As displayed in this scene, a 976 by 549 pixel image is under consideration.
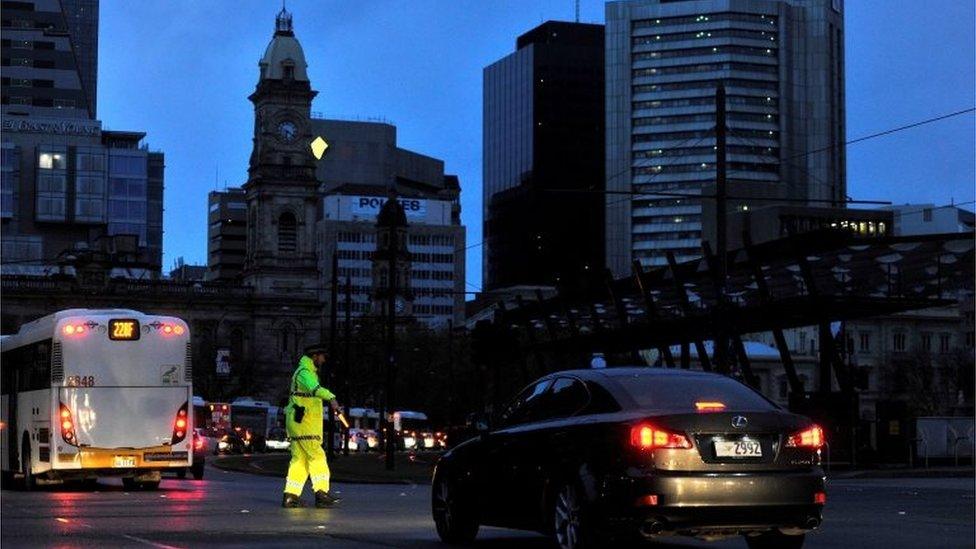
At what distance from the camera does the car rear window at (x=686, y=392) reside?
45.2ft

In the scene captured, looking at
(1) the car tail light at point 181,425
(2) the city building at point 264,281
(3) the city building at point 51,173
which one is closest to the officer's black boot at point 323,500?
(1) the car tail light at point 181,425

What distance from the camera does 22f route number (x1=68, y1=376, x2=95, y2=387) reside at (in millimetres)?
27875

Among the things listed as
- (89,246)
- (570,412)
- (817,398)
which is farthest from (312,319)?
(570,412)

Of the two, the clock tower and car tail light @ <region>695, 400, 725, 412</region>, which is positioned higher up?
the clock tower

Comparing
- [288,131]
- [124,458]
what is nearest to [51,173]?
[288,131]

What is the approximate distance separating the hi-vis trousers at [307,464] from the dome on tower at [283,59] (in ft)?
430

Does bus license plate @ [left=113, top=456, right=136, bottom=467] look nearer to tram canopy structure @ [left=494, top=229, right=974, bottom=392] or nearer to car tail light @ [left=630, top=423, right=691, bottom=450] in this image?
tram canopy structure @ [left=494, top=229, right=974, bottom=392]

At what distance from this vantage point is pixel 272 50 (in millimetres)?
152125

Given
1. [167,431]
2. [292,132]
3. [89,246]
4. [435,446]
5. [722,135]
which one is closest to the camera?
[167,431]

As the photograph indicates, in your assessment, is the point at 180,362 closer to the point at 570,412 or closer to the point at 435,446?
the point at 570,412

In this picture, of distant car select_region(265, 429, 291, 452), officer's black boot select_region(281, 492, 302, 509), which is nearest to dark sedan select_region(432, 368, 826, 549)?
officer's black boot select_region(281, 492, 302, 509)

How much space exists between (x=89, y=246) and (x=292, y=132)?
98.3ft

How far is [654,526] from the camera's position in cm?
1323

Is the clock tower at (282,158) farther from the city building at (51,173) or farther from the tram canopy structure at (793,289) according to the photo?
the tram canopy structure at (793,289)
